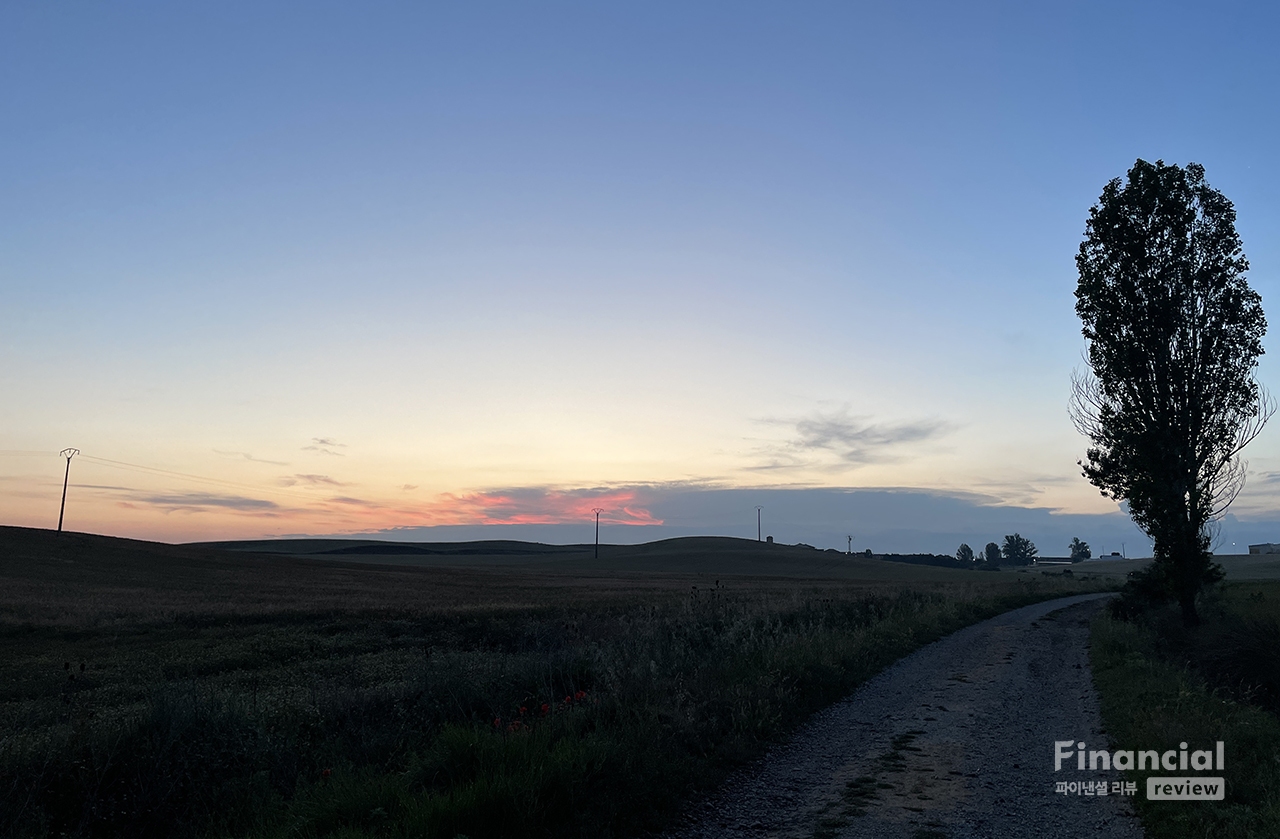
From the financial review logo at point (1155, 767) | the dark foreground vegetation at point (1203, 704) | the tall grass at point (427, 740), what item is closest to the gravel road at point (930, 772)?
the financial review logo at point (1155, 767)

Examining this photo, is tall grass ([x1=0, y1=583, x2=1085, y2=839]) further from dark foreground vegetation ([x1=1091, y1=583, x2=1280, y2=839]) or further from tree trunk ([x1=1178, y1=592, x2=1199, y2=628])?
tree trunk ([x1=1178, y1=592, x2=1199, y2=628])

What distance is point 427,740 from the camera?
33.1ft

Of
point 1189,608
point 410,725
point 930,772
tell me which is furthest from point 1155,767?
point 1189,608

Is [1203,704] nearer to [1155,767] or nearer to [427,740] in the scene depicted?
[1155,767]

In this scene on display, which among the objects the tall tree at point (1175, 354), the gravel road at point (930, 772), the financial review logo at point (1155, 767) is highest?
the tall tree at point (1175, 354)

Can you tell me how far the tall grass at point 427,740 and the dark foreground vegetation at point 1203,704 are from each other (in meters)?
4.42

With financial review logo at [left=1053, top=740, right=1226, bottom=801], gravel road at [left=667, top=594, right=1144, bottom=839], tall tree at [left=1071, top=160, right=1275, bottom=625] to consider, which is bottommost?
gravel road at [left=667, top=594, right=1144, bottom=839]

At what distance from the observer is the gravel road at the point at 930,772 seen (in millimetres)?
7328

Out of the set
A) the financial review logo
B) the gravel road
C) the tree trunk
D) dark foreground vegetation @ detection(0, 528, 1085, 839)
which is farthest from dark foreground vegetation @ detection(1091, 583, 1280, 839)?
dark foreground vegetation @ detection(0, 528, 1085, 839)

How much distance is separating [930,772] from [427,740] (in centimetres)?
647

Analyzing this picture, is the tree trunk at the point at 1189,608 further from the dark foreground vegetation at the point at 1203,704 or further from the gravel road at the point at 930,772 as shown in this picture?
the gravel road at the point at 930,772

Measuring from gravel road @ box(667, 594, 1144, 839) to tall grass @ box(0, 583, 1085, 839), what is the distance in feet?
1.82

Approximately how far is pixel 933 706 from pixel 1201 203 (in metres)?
23.9

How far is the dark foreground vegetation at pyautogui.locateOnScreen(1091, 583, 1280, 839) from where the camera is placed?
23.8ft
